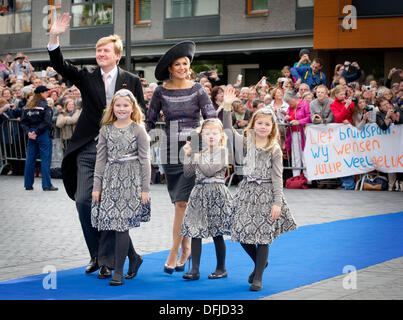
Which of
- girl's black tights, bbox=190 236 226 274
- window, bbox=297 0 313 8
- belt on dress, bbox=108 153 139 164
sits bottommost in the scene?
girl's black tights, bbox=190 236 226 274

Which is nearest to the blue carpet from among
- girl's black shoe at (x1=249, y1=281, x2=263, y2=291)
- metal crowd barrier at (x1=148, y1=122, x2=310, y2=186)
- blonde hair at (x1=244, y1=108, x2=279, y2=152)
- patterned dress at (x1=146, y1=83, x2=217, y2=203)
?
girl's black shoe at (x1=249, y1=281, x2=263, y2=291)

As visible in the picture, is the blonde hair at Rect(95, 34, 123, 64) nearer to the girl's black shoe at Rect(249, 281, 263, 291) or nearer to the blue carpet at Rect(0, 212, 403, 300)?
the blue carpet at Rect(0, 212, 403, 300)

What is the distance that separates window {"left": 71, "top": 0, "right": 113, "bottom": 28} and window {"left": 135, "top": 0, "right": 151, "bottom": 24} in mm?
1633

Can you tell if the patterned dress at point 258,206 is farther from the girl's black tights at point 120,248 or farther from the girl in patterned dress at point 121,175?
the girl's black tights at point 120,248

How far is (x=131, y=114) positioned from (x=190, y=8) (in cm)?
2415

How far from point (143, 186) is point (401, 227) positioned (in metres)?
4.70

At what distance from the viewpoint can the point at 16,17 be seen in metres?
38.1

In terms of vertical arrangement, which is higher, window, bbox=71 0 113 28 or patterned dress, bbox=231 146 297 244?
window, bbox=71 0 113 28

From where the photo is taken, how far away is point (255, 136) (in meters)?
6.90

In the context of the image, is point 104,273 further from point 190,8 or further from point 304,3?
point 190,8

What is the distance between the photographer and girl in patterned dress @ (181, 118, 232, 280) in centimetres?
696

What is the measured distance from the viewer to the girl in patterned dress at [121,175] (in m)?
6.73

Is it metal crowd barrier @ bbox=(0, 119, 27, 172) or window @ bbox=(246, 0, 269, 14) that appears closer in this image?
metal crowd barrier @ bbox=(0, 119, 27, 172)
